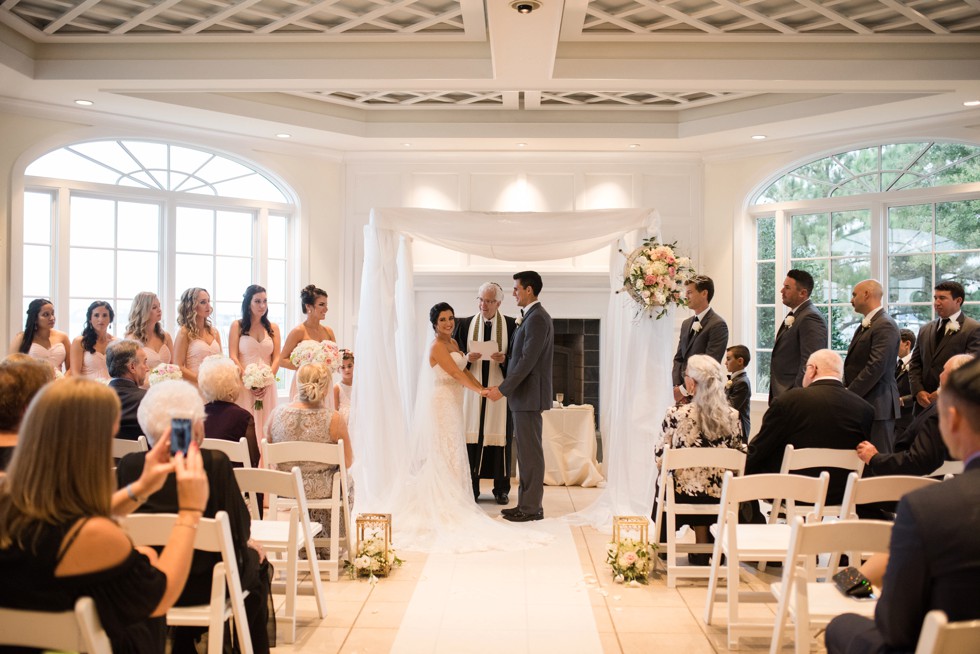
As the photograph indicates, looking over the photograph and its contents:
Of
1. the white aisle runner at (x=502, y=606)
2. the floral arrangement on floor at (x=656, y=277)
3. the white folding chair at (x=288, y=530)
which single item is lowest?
the white aisle runner at (x=502, y=606)

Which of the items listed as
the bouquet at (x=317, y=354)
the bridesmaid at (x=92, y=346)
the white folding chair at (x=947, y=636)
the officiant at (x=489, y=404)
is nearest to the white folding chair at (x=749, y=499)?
the white folding chair at (x=947, y=636)

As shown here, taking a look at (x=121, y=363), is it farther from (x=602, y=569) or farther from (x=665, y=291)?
(x=665, y=291)

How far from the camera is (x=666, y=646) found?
158 inches

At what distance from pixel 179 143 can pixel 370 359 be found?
3530 mm

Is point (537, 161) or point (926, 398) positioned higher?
point (537, 161)

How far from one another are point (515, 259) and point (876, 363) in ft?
9.13

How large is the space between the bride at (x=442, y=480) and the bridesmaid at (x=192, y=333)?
179 cm

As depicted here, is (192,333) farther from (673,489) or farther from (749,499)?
(749,499)

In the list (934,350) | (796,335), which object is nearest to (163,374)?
(796,335)

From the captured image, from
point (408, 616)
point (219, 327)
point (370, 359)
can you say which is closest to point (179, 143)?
point (219, 327)

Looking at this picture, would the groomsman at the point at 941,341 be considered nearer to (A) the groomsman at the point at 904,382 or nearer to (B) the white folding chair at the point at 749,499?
(A) the groomsman at the point at 904,382

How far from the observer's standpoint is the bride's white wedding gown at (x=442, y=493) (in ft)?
19.5

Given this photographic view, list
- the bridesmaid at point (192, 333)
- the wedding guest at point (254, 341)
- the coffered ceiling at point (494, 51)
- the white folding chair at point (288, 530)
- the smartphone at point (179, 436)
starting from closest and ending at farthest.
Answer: the smartphone at point (179, 436), the white folding chair at point (288, 530), the coffered ceiling at point (494, 51), the bridesmaid at point (192, 333), the wedding guest at point (254, 341)

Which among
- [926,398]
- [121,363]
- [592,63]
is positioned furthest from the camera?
[592,63]
